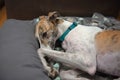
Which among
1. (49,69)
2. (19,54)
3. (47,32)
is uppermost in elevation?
(47,32)

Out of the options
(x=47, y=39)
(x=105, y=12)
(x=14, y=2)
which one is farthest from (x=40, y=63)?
(x=105, y=12)

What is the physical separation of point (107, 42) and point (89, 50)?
160mm

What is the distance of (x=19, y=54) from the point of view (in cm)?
150

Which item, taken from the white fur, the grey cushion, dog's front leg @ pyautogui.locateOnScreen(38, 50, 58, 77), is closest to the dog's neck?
the white fur

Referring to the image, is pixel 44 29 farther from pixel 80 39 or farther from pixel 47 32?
pixel 80 39

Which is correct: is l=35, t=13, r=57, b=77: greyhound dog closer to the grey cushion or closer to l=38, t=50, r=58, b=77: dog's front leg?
the grey cushion

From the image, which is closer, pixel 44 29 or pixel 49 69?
pixel 49 69

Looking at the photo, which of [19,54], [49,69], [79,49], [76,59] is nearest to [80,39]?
[79,49]

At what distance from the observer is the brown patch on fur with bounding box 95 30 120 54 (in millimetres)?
1606

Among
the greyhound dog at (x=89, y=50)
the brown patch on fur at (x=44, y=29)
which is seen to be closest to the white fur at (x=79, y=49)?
the greyhound dog at (x=89, y=50)

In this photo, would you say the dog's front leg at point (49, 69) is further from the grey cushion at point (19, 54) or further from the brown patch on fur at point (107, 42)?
the brown patch on fur at point (107, 42)

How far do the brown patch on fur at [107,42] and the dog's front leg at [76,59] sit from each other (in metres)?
0.13

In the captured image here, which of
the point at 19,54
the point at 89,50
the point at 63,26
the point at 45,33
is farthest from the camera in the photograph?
the point at 63,26

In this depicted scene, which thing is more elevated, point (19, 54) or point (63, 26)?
point (63, 26)
